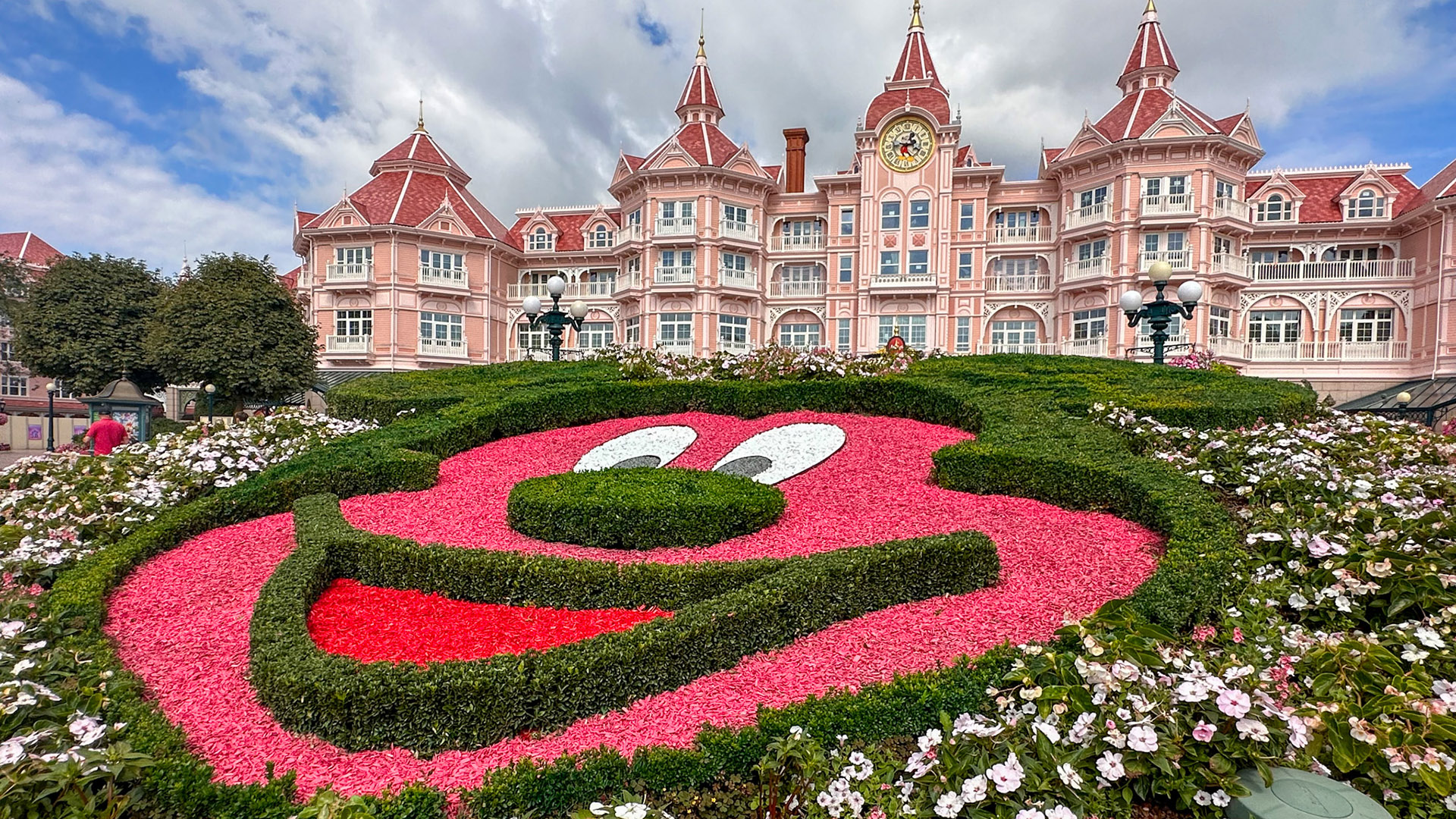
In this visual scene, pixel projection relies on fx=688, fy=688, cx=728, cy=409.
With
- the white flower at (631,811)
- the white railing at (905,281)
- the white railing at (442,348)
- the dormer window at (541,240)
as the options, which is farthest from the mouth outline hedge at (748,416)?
the dormer window at (541,240)

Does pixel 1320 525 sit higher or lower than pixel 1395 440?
lower

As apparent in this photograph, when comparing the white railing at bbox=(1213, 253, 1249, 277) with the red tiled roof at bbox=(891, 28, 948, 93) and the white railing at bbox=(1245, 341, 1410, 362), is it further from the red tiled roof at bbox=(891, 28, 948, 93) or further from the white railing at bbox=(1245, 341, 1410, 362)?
the red tiled roof at bbox=(891, 28, 948, 93)

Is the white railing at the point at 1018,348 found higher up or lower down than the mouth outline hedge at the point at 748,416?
higher up

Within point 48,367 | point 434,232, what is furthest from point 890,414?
point 48,367

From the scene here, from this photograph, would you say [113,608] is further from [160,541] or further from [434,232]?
[434,232]

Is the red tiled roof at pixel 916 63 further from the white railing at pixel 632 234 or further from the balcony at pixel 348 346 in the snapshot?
the balcony at pixel 348 346

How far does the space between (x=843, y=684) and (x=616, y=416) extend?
8.13m

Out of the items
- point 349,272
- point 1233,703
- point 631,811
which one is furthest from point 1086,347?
point 349,272

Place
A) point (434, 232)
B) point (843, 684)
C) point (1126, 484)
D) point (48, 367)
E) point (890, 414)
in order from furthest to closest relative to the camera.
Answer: point (434, 232) → point (48, 367) → point (890, 414) → point (1126, 484) → point (843, 684)

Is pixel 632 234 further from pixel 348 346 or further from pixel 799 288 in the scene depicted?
pixel 348 346

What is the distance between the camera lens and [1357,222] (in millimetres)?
29672

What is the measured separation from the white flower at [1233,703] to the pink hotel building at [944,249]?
2771 centimetres

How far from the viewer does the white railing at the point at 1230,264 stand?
28.5 metres

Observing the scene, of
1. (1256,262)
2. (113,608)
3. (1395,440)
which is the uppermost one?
(1256,262)
